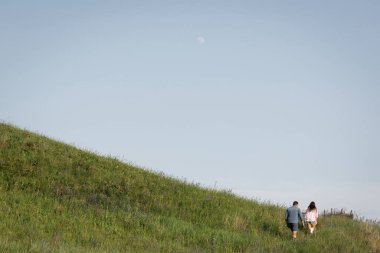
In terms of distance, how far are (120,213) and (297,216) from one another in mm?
7836

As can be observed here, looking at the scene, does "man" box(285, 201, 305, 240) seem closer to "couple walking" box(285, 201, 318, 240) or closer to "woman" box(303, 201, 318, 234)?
"couple walking" box(285, 201, 318, 240)

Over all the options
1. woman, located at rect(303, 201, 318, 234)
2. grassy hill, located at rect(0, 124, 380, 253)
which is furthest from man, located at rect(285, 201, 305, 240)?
woman, located at rect(303, 201, 318, 234)

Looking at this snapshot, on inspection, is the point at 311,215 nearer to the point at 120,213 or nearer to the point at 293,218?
the point at 293,218

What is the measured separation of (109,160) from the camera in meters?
30.4

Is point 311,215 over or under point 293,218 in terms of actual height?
over

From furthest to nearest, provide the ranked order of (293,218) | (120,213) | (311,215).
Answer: (311,215) → (293,218) → (120,213)

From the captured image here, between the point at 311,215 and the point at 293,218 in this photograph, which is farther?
the point at 311,215

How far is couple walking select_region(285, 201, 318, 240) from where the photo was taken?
23.2 meters

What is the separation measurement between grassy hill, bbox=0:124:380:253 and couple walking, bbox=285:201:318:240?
1.69 ft

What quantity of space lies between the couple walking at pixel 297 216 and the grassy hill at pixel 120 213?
20.3 inches

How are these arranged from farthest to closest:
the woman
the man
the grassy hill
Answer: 1. the woman
2. the man
3. the grassy hill

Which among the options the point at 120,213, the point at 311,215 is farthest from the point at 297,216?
the point at 120,213

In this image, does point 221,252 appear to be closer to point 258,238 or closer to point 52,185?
point 258,238

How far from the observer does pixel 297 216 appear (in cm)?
2314
